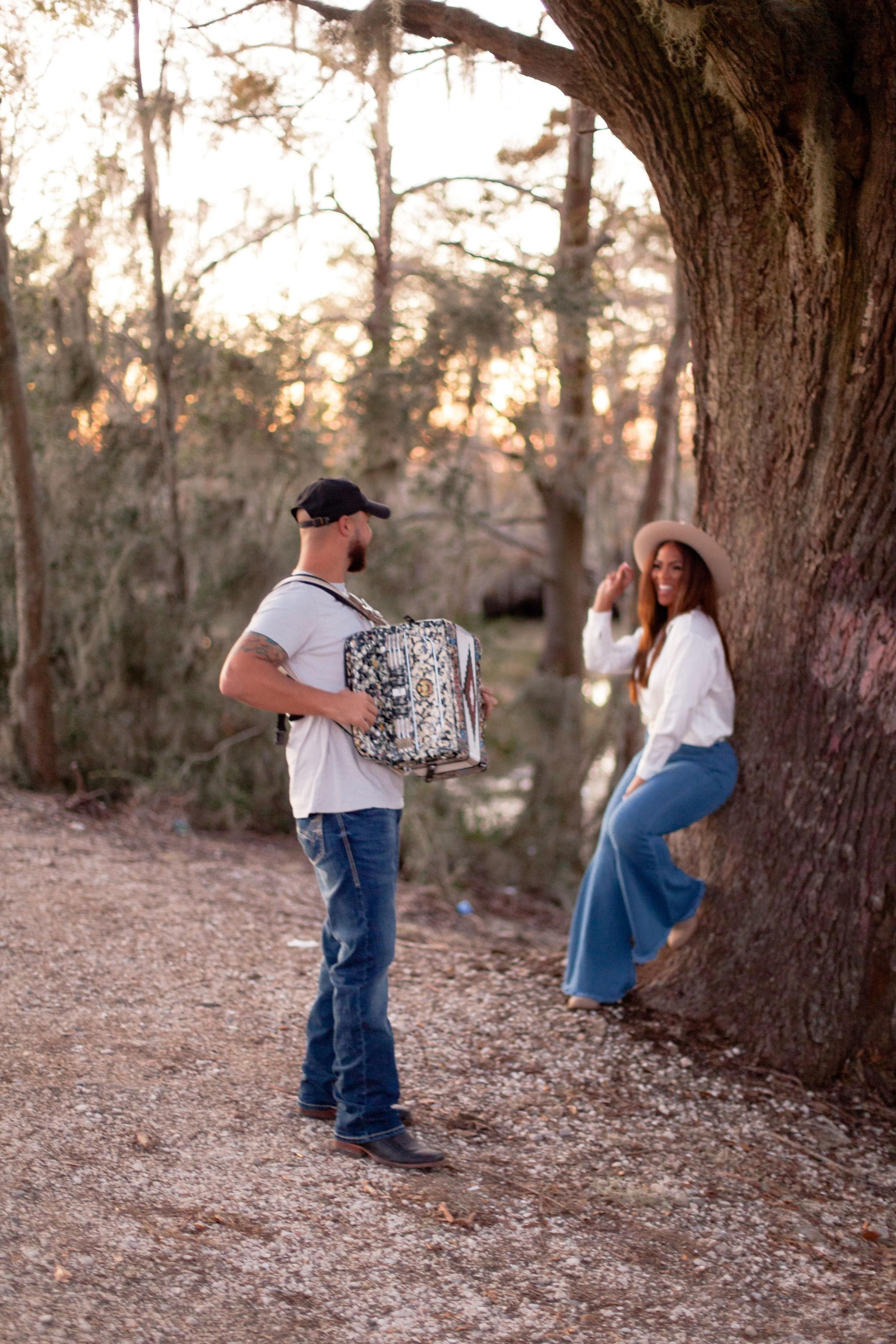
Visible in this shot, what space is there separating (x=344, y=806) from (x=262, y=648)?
519 mm

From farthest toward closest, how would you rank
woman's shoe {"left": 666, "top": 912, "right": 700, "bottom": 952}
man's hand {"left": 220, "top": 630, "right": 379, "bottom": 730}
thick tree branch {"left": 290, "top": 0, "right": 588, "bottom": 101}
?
woman's shoe {"left": 666, "top": 912, "right": 700, "bottom": 952} → thick tree branch {"left": 290, "top": 0, "right": 588, "bottom": 101} → man's hand {"left": 220, "top": 630, "right": 379, "bottom": 730}

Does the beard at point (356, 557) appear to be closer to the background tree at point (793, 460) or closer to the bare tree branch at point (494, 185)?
the background tree at point (793, 460)

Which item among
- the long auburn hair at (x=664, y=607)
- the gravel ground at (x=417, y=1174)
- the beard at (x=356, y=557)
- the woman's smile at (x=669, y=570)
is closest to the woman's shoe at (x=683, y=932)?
the gravel ground at (x=417, y=1174)

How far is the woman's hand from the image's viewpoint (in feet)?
15.8

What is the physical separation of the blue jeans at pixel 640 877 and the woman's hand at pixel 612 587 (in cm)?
65

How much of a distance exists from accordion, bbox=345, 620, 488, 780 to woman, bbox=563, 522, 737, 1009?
4.25 ft

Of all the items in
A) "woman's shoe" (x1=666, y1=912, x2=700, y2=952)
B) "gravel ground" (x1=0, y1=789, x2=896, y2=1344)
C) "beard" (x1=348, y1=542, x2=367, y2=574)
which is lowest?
"gravel ground" (x1=0, y1=789, x2=896, y2=1344)

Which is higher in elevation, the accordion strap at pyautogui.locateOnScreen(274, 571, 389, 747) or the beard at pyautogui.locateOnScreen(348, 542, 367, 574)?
the beard at pyautogui.locateOnScreen(348, 542, 367, 574)

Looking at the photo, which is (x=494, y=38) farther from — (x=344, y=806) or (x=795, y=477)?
(x=344, y=806)

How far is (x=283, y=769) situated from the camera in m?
9.74

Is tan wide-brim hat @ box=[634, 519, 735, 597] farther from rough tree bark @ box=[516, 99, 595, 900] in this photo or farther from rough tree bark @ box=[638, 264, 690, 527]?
rough tree bark @ box=[638, 264, 690, 527]

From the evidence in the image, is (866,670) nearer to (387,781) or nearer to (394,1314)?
(387,781)

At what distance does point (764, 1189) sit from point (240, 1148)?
5.36 feet

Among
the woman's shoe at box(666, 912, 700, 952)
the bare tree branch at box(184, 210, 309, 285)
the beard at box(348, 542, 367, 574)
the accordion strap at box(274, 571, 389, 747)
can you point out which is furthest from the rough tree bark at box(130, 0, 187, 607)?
the accordion strap at box(274, 571, 389, 747)
